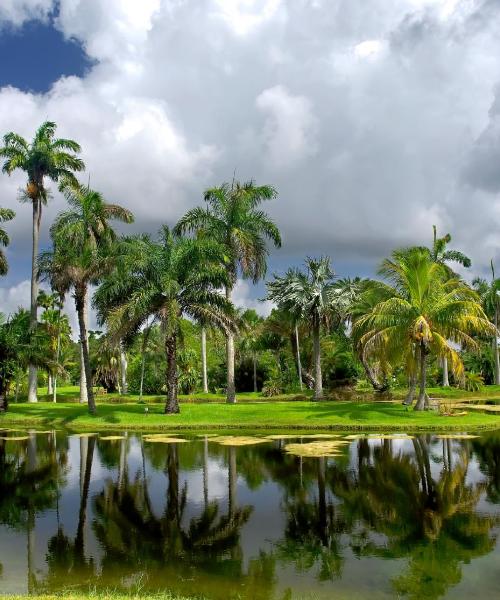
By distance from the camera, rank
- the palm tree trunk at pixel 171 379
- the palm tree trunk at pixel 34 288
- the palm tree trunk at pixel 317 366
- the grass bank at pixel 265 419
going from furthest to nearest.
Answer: the palm tree trunk at pixel 34 288
the palm tree trunk at pixel 317 366
the palm tree trunk at pixel 171 379
the grass bank at pixel 265 419

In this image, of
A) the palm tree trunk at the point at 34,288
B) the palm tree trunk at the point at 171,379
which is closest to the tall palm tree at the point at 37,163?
the palm tree trunk at the point at 34,288

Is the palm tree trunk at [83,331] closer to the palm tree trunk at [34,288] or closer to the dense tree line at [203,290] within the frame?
the dense tree line at [203,290]

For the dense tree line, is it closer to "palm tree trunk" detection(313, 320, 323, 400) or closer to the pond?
"palm tree trunk" detection(313, 320, 323, 400)

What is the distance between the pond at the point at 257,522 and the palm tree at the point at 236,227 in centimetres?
2112

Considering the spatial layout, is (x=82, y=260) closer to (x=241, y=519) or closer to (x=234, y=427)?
(x=234, y=427)

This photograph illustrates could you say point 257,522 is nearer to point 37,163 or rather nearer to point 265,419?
point 265,419

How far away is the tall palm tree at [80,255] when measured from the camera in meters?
41.7

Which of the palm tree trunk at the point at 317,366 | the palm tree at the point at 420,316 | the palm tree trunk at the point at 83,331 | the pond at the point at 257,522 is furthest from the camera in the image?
the palm tree trunk at the point at 317,366

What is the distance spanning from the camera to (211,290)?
4275cm

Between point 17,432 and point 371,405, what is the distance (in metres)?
23.5

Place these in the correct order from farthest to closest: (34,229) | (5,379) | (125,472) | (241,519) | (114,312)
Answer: (34,229) → (5,379) → (114,312) → (125,472) → (241,519)

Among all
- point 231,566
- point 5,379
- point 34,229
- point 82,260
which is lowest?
point 231,566

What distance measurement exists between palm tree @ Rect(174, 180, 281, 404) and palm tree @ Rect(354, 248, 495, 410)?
1080 centimetres

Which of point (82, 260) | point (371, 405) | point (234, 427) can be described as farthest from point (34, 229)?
point (371, 405)
